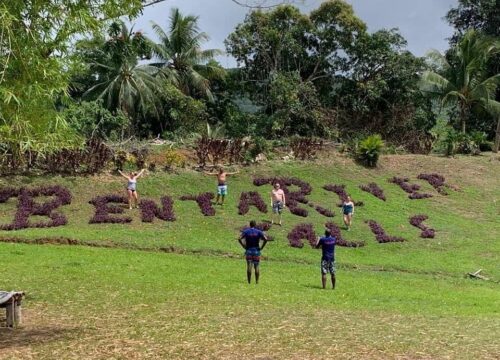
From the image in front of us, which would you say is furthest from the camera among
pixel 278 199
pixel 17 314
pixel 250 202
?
pixel 250 202

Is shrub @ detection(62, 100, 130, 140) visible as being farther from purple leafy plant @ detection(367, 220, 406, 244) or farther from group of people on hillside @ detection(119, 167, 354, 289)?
purple leafy plant @ detection(367, 220, 406, 244)

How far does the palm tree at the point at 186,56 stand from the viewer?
4625 centimetres

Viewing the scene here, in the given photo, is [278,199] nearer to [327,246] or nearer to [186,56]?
[327,246]

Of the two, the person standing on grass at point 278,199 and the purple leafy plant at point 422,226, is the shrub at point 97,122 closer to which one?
the person standing on grass at point 278,199

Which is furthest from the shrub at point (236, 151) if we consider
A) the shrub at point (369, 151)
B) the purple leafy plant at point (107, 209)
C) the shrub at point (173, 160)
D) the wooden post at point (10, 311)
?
the wooden post at point (10, 311)

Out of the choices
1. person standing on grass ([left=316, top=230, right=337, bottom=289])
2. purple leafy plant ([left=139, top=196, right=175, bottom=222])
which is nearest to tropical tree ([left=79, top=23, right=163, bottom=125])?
purple leafy plant ([left=139, top=196, right=175, bottom=222])

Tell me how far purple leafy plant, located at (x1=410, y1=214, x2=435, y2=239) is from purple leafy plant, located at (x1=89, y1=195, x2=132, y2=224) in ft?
43.1

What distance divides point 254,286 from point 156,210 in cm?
1121

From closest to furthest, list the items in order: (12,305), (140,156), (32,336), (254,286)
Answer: (32,336) → (12,305) → (254,286) → (140,156)

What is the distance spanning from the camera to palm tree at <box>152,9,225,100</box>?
46.2m

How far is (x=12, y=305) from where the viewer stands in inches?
392

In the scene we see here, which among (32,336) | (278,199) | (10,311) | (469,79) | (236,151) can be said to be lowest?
(32,336)

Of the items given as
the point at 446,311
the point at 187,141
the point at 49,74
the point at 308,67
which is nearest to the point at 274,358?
the point at 49,74

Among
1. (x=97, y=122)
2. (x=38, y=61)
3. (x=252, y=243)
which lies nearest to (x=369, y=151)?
(x=97, y=122)
